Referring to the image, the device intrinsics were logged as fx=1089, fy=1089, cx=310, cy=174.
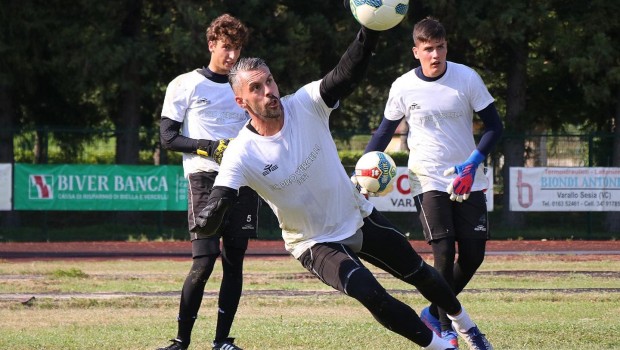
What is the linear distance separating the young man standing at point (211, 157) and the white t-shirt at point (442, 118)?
1215mm

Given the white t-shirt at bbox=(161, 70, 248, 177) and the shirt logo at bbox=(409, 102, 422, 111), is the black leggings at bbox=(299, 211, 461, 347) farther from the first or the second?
the white t-shirt at bbox=(161, 70, 248, 177)

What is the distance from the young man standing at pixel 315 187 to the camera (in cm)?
592

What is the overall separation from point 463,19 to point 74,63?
29.9 feet

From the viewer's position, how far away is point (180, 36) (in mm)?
24641

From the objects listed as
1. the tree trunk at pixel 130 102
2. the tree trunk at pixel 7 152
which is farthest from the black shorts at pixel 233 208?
the tree trunk at pixel 7 152

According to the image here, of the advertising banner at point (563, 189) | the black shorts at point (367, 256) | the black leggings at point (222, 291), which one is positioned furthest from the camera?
the advertising banner at point (563, 189)

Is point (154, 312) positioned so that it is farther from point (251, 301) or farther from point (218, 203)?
point (218, 203)

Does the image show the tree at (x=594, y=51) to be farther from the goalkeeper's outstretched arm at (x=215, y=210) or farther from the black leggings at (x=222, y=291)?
the goalkeeper's outstretched arm at (x=215, y=210)

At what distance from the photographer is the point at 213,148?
24.5 feet

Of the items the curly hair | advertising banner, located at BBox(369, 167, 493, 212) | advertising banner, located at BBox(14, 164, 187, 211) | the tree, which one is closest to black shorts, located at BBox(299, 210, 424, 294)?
the curly hair

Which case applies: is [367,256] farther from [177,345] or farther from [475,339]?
[177,345]

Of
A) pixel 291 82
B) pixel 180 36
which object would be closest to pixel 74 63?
pixel 180 36

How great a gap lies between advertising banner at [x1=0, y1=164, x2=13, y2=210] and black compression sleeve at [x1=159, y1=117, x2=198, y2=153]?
15932mm

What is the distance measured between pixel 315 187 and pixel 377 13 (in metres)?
1.03
